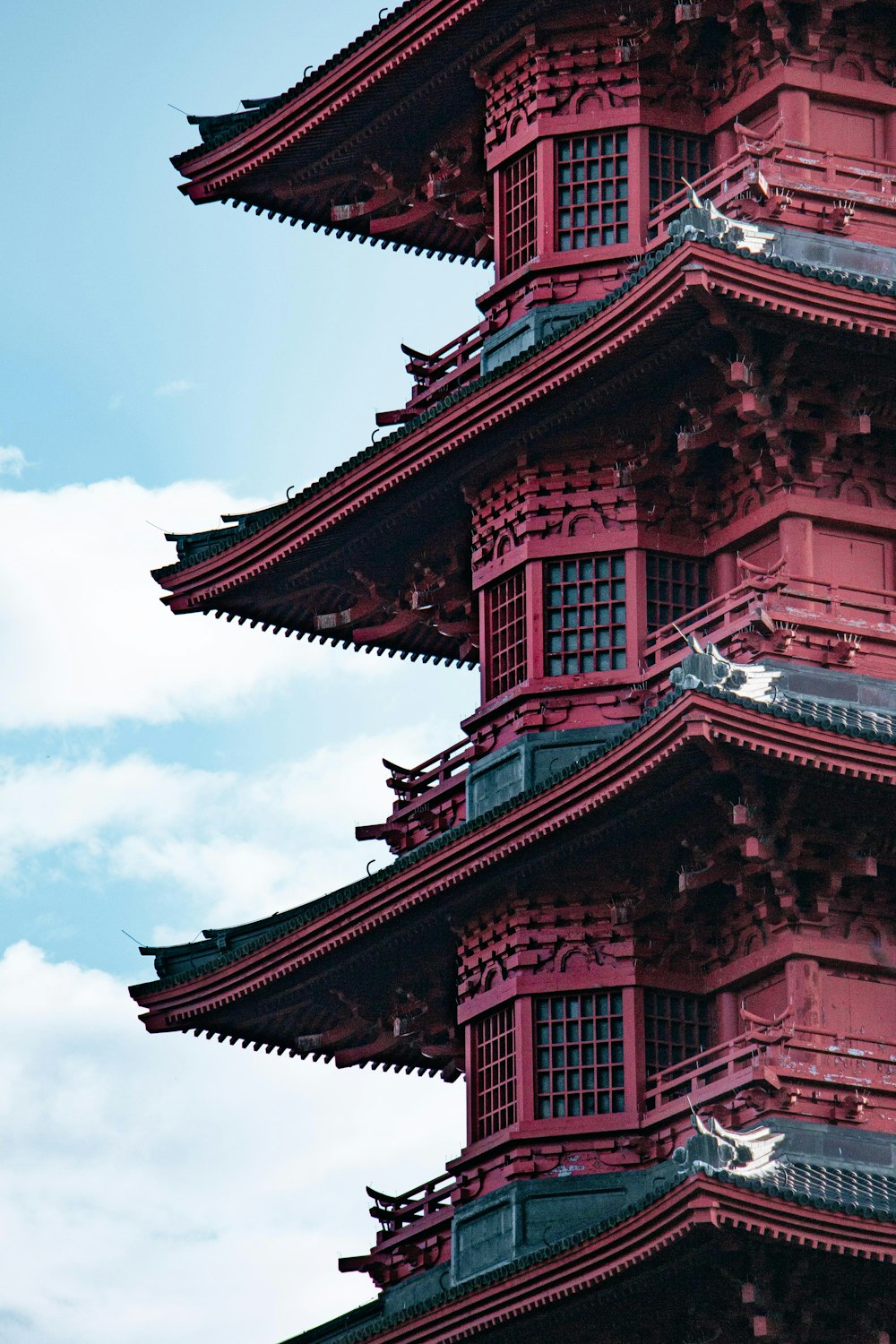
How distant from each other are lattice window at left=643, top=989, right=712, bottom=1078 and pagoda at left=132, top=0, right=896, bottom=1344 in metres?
0.04

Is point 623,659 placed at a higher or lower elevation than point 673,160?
lower

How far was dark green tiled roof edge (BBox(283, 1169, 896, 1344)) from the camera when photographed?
27.0 metres

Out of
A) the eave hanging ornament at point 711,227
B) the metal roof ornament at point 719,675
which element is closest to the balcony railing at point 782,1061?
the metal roof ornament at point 719,675

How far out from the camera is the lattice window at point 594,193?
34.8 m

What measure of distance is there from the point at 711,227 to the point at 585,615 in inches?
183

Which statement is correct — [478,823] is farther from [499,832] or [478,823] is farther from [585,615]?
[585,615]

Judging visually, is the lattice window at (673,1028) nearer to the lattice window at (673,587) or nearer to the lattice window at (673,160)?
the lattice window at (673,587)

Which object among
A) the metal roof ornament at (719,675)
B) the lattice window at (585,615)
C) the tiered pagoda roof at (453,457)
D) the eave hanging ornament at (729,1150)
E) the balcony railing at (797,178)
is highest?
the balcony railing at (797,178)

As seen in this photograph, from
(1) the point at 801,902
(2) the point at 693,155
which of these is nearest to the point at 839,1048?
(1) the point at 801,902

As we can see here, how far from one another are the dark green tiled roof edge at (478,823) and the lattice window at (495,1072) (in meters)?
1.81

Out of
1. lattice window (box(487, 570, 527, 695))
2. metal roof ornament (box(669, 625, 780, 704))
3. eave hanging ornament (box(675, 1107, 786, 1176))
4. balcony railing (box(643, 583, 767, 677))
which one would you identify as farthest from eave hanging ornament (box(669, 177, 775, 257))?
eave hanging ornament (box(675, 1107, 786, 1176))

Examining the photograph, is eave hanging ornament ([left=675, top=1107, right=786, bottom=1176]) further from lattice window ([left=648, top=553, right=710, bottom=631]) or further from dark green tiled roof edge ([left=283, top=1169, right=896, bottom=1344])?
lattice window ([left=648, top=553, right=710, bottom=631])

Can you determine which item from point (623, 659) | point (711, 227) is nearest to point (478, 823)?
point (623, 659)

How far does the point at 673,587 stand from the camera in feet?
110
